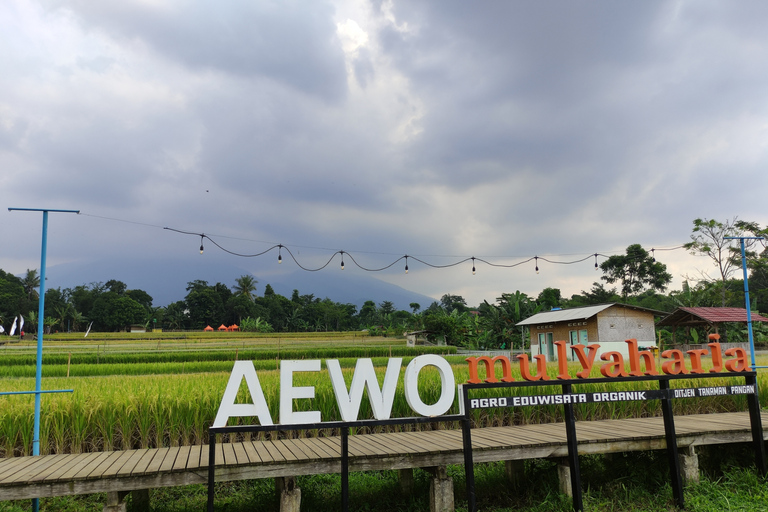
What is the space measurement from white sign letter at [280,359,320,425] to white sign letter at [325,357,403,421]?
25 cm

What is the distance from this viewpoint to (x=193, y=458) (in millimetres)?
5570

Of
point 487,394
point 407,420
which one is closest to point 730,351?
point 487,394

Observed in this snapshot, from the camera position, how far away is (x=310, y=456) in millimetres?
5438

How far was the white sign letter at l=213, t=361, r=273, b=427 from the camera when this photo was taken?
519 centimetres

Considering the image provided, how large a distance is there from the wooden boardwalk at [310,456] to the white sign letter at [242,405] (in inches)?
17.6

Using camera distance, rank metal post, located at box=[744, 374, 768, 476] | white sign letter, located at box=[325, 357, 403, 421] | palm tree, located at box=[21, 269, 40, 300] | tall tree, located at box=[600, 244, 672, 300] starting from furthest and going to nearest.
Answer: palm tree, located at box=[21, 269, 40, 300], tall tree, located at box=[600, 244, 672, 300], metal post, located at box=[744, 374, 768, 476], white sign letter, located at box=[325, 357, 403, 421]

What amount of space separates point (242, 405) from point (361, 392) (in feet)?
4.04

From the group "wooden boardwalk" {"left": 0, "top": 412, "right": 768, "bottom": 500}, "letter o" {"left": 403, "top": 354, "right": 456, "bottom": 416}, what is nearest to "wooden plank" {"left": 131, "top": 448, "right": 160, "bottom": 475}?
"wooden boardwalk" {"left": 0, "top": 412, "right": 768, "bottom": 500}

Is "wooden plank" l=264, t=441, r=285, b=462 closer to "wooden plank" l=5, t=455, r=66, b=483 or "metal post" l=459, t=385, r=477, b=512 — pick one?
"metal post" l=459, t=385, r=477, b=512

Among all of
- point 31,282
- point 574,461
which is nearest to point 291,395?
point 574,461

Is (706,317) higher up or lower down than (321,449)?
higher up

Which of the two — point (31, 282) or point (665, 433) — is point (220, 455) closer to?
point (665, 433)

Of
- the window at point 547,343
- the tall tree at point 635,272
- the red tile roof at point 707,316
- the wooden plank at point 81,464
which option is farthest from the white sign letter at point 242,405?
the tall tree at point 635,272

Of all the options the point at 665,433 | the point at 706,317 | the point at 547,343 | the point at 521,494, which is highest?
the point at 706,317
